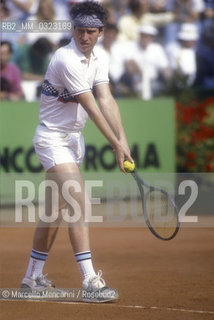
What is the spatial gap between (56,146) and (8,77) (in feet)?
19.5

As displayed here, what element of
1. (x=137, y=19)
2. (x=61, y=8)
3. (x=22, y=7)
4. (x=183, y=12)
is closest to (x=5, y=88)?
(x=22, y=7)

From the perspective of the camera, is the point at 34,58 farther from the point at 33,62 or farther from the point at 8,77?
the point at 8,77

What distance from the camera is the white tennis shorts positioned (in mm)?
5738

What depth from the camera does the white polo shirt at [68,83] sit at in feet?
18.3

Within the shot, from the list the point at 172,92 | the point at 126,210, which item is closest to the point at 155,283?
the point at 126,210

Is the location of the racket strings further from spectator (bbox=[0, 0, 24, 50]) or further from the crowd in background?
spectator (bbox=[0, 0, 24, 50])

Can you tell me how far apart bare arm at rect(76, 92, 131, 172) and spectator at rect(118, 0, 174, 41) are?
Result: 7.32 m

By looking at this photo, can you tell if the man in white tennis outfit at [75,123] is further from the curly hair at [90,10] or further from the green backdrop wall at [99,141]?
the green backdrop wall at [99,141]

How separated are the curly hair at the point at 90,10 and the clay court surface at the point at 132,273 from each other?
212 centimetres

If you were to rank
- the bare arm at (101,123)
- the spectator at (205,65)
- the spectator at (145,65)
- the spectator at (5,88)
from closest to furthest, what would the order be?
the bare arm at (101,123) < the spectator at (5,88) < the spectator at (145,65) < the spectator at (205,65)

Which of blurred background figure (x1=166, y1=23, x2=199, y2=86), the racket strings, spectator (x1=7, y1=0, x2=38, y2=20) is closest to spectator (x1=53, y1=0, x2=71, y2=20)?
spectator (x1=7, y1=0, x2=38, y2=20)

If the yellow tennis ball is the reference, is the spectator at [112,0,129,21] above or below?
above

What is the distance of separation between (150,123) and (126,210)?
4.21ft

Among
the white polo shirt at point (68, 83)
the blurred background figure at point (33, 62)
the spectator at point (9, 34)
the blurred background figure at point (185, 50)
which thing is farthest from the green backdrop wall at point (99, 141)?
the white polo shirt at point (68, 83)
